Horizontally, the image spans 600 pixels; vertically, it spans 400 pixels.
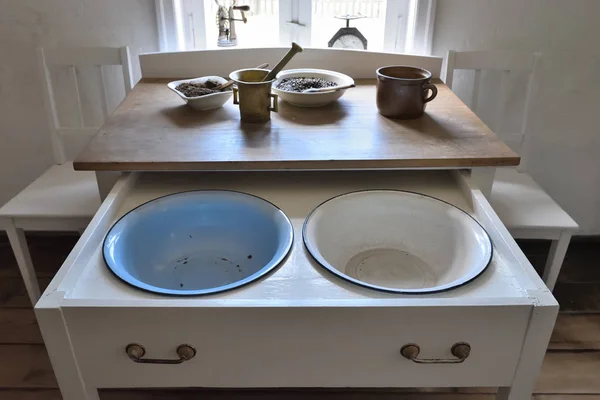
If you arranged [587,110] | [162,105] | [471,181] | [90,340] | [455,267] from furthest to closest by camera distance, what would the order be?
[587,110]
[162,105]
[471,181]
[455,267]
[90,340]

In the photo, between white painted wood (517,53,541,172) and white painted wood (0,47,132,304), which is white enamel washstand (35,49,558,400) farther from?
white painted wood (517,53,541,172)

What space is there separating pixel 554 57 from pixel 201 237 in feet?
4.22

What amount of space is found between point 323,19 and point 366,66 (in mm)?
296

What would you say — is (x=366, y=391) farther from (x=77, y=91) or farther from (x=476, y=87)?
(x=77, y=91)

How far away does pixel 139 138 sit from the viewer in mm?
1144

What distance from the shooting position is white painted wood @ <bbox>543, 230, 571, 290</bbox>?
1.33 m

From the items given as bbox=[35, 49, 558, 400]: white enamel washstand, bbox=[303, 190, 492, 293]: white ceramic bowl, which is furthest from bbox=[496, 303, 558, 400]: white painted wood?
bbox=[303, 190, 492, 293]: white ceramic bowl

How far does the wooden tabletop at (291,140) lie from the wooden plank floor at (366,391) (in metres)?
0.61

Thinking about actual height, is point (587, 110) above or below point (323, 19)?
below

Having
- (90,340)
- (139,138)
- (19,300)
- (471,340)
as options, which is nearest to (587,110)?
(471,340)

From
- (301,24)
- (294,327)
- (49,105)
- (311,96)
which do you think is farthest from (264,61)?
(294,327)

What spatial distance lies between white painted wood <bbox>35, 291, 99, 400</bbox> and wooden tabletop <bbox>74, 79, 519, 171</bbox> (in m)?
0.38

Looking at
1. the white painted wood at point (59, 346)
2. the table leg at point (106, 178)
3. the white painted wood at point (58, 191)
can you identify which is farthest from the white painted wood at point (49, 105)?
the white painted wood at point (59, 346)

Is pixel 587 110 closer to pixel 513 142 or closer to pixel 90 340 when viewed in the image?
pixel 513 142
